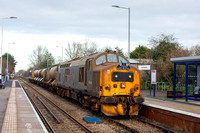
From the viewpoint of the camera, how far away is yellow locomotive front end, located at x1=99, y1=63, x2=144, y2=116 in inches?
450

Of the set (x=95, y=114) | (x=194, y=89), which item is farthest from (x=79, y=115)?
(x=194, y=89)

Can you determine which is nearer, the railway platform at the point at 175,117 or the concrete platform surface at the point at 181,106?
the railway platform at the point at 175,117

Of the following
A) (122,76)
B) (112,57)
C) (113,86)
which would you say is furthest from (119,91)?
(112,57)

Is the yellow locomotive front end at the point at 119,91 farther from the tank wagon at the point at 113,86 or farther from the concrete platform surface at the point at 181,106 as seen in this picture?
the concrete platform surface at the point at 181,106

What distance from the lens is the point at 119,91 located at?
11.7 meters

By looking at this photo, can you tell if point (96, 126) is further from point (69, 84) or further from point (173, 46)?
point (173, 46)

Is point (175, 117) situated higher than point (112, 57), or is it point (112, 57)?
point (112, 57)

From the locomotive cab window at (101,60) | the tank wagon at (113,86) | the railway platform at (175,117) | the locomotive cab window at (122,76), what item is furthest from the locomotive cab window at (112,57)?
the railway platform at (175,117)

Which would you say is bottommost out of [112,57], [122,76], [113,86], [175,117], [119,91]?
[175,117]

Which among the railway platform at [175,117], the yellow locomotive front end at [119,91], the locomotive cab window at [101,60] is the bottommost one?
the railway platform at [175,117]

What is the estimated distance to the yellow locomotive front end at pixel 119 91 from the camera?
11.4 m

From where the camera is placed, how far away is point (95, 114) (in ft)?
44.3

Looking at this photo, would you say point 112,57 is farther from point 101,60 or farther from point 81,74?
point 81,74

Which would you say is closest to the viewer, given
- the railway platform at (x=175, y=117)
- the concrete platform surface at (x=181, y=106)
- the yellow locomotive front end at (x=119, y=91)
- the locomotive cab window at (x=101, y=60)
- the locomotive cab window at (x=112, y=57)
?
the railway platform at (x=175, y=117)
